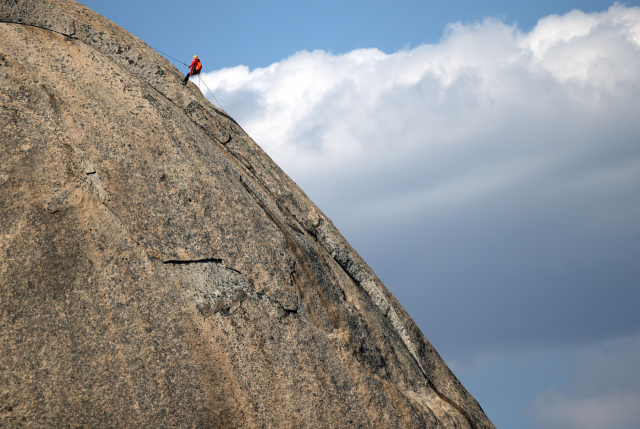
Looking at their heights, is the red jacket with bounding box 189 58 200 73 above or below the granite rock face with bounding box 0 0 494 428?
above

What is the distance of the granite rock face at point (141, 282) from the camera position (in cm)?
764

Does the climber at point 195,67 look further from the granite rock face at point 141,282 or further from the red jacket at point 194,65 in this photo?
the granite rock face at point 141,282

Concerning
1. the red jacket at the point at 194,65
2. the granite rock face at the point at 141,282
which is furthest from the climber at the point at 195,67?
the granite rock face at the point at 141,282

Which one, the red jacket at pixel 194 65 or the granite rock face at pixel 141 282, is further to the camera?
the red jacket at pixel 194 65

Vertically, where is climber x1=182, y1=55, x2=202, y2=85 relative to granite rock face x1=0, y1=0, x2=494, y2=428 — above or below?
above

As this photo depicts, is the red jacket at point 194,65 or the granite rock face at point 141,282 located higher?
the red jacket at point 194,65

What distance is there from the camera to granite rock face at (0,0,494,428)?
7.64 metres

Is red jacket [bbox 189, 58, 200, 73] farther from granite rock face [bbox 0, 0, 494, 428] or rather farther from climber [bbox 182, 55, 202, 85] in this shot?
granite rock face [bbox 0, 0, 494, 428]

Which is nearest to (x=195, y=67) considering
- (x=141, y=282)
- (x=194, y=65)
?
(x=194, y=65)

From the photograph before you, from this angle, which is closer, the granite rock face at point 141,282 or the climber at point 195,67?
the granite rock face at point 141,282

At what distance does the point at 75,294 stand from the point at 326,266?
4851 mm

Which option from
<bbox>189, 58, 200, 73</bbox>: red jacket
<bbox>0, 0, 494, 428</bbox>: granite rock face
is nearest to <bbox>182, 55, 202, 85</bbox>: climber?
<bbox>189, 58, 200, 73</bbox>: red jacket

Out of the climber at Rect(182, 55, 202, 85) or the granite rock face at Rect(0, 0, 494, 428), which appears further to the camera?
the climber at Rect(182, 55, 202, 85)

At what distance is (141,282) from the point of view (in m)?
8.12
